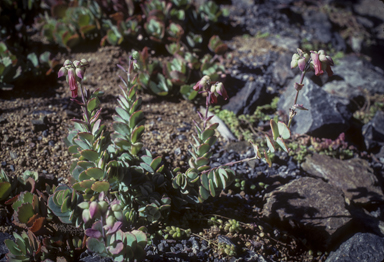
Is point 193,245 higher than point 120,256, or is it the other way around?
point 120,256

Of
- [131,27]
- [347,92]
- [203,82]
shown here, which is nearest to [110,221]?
[203,82]

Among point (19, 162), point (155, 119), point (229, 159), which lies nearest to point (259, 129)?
point (229, 159)

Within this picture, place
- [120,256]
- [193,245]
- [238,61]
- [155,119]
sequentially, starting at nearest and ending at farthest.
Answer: [120,256] → [193,245] → [155,119] → [238,61]

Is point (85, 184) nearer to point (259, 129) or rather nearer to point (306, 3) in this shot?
point (259, 129)

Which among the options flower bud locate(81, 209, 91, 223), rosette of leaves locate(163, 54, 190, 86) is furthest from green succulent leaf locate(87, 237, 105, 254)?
rosette of leaves locate(163, 54, 190, 86)

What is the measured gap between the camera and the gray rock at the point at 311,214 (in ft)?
8.78

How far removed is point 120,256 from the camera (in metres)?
1.76

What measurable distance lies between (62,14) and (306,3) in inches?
226

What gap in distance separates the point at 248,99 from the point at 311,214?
1.76 m

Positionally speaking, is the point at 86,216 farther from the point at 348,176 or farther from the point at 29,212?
the point at 348,176

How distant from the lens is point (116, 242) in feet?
5.69

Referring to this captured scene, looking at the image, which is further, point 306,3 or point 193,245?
point 306,3

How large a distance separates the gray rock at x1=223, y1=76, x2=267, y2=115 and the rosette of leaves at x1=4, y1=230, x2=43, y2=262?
268 centimetres

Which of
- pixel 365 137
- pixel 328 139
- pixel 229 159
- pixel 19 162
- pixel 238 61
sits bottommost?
pixel 365 137
